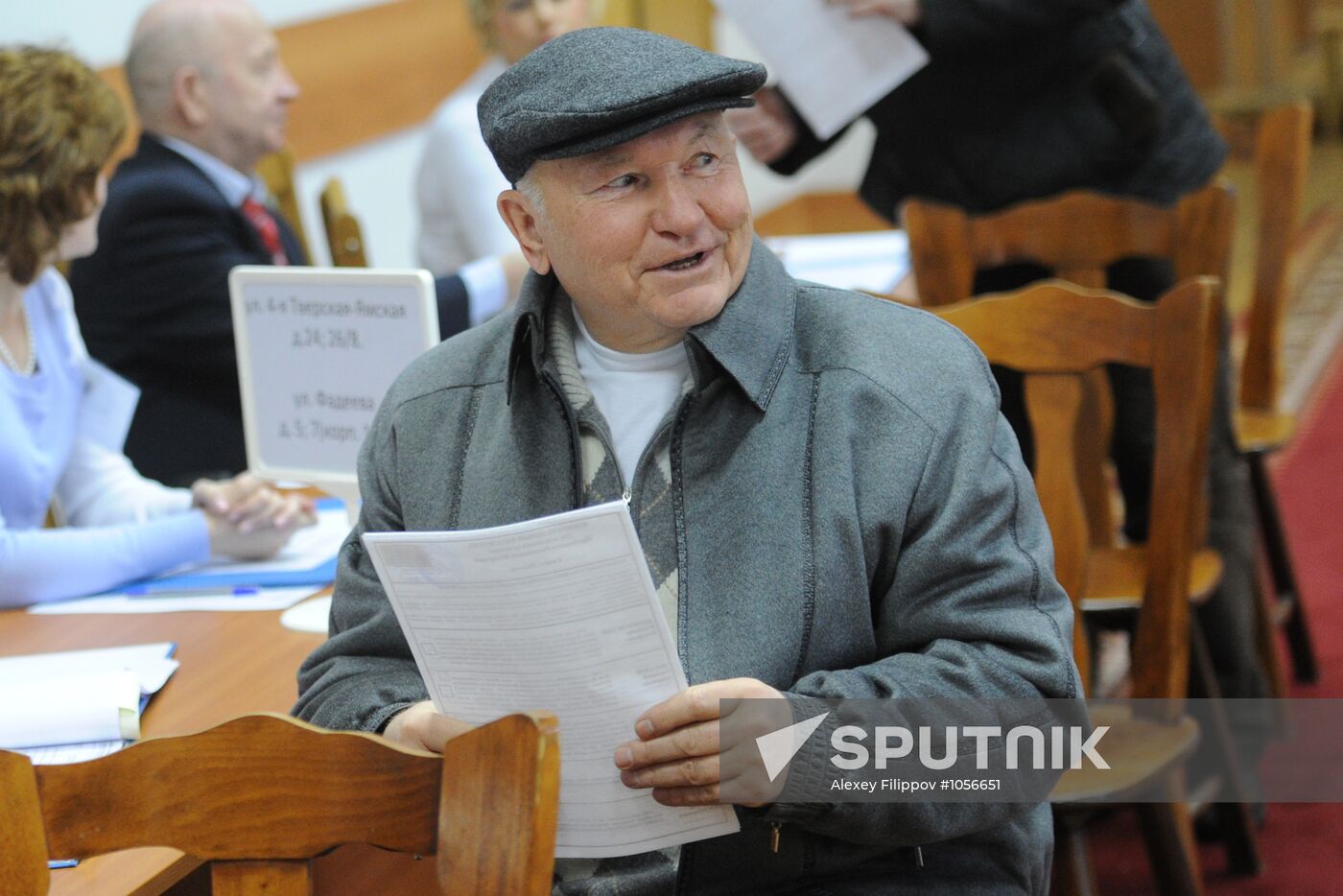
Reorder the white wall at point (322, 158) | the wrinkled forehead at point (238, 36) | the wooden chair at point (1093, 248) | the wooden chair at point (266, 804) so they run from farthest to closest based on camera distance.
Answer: the white wall at point (322, 158), the wrinkled forehead at point (238, 36), the wooden chair at point (1093, 248), the wooden chair at point (266, 804)

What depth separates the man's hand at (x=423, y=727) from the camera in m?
1.34

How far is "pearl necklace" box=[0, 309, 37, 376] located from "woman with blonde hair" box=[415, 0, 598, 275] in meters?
1.27

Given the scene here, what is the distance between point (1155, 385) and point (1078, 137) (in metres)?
0.85

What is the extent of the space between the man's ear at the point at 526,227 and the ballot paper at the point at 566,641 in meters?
0.41

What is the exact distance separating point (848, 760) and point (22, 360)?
157 cm

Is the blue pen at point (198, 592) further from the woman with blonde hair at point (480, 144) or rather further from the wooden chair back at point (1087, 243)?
the woman with blonde hair at point (480, 144)

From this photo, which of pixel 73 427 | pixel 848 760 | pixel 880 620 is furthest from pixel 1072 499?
pixel 73 427

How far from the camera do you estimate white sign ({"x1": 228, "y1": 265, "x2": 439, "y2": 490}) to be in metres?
2.03

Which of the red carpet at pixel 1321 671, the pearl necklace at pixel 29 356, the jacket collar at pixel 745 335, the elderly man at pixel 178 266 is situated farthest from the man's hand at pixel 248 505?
the red carpet at pixel 1321 671

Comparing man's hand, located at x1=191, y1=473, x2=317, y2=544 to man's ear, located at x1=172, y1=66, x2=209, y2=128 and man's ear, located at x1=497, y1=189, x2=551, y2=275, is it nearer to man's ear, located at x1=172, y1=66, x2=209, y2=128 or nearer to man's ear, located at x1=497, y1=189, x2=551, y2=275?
man's ear, located at x1=497, y1=189, x2=551, y2=275

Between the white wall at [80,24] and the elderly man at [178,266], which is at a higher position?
the white wall at [80,24]

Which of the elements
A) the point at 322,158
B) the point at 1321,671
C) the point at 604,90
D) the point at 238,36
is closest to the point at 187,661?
the point at 604,90

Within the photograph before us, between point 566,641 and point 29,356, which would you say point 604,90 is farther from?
point 29,356

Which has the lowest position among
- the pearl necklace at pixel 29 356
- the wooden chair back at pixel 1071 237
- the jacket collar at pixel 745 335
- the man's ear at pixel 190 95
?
the wooden chair back at pixel 1071 237
